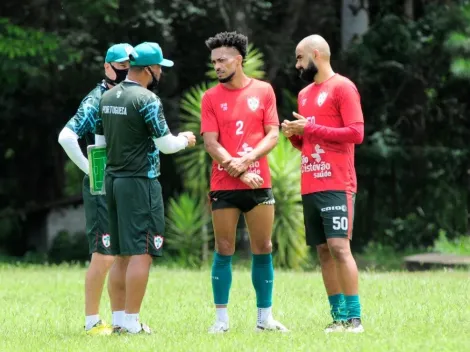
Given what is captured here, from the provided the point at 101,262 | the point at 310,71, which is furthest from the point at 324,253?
the point at 101,262

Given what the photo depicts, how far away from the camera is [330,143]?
8820mm

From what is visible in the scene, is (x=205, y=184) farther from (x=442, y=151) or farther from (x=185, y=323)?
(x=185, y=323)

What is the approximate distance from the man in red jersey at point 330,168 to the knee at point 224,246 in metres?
0.59

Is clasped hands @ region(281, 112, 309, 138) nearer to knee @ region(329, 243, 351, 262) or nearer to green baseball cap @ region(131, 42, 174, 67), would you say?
knee @ region(329, 243, 351, 262)

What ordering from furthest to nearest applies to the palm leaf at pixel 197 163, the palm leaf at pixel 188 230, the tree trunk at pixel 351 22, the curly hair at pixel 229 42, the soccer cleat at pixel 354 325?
the tree trunk at pixel 351 22 → the palm leaf at pixel 188 230 → the palm leaf at pixel 197 163 → the curly hair at pixel 229 42 → the soccer cleat at pixel 354 325

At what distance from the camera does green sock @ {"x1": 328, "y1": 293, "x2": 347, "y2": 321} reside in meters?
8.92

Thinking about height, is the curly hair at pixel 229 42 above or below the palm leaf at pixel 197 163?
above

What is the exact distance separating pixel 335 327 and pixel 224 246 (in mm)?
1018

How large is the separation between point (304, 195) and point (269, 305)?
0.87 m

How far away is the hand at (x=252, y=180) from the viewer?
8688 millimetres

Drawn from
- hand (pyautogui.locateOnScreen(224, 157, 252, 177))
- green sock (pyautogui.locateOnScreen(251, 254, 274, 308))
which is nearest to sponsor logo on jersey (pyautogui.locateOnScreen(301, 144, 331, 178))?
hand (pyautogui.locateOnScreen(224, 157, 252, 177))

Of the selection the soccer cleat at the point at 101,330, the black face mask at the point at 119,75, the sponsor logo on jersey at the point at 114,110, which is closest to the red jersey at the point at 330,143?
the sponsor logo on jersey at the point at 114,110

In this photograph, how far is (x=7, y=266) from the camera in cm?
1848

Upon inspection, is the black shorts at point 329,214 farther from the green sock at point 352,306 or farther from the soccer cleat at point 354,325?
the soccer cleat at point 354,325
